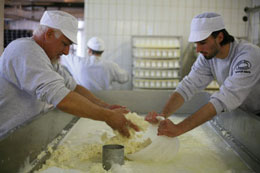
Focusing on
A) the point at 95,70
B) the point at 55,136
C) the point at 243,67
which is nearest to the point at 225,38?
the point at 243,67

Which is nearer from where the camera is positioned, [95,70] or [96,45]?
[95,70]

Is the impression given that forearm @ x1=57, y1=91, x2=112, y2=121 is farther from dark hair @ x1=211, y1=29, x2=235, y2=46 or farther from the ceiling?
the ceiling

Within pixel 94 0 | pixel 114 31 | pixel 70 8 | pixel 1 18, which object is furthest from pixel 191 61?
pixel 1 18

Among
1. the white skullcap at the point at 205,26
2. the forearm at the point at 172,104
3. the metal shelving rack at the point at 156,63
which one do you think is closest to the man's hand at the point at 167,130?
the forearm at the point at 172,104

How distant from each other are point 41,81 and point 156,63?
3.37 metres

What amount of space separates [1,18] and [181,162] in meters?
1.79

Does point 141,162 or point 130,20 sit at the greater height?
point 130,20

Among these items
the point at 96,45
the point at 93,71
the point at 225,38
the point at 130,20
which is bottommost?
the point at 93,71

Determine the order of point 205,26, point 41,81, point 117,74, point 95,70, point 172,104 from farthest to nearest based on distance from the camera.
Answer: point 117,74 → point 95,70 → point 172,104 → point 205,26 → point 41,81

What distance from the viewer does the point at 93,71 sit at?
12.5ft

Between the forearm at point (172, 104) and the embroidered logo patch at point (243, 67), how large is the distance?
1.98ft

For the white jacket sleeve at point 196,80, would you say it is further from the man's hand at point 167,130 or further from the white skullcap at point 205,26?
the man's hand at point 167,130

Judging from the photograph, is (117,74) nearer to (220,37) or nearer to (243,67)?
(220,37)

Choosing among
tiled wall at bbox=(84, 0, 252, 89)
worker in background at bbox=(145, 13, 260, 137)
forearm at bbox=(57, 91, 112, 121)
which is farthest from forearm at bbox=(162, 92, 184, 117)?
tiled wall at bbox=(84, 0, 252, 89)
